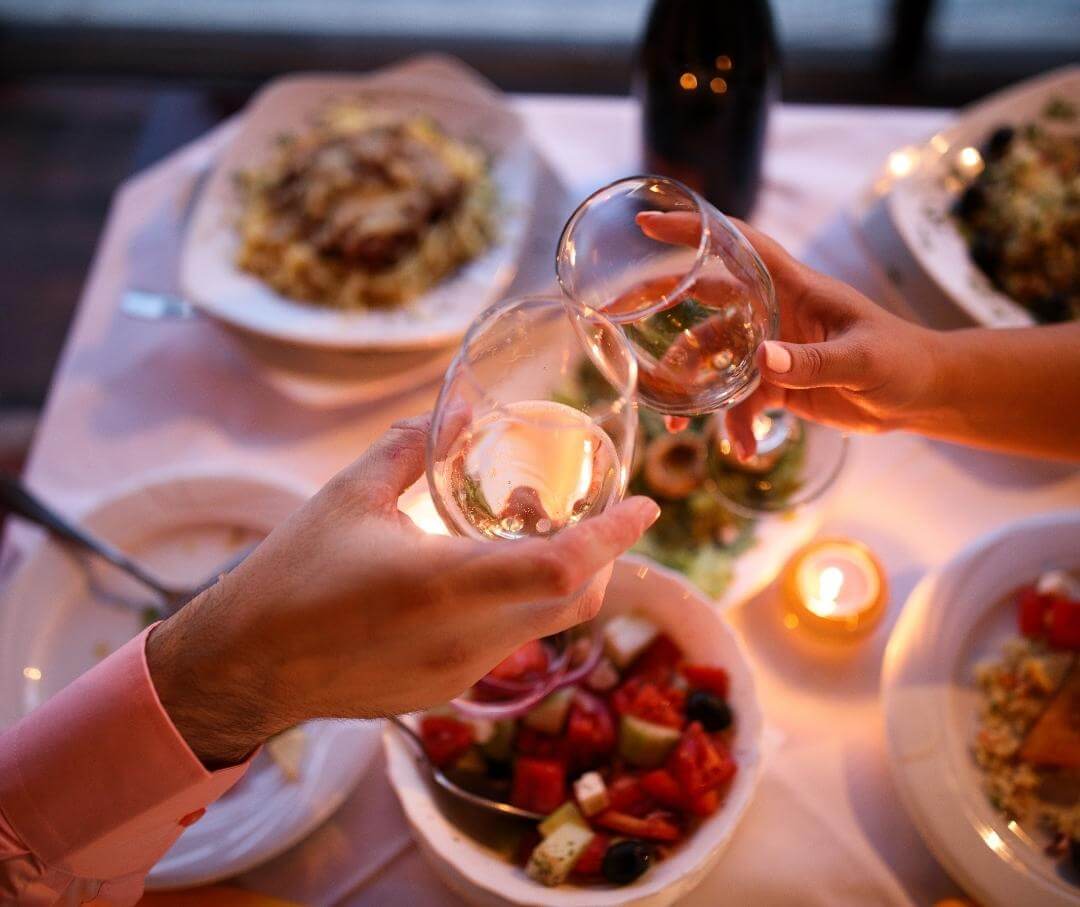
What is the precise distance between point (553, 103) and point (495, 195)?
42 cm

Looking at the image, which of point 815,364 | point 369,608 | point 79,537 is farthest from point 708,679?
point 79,537

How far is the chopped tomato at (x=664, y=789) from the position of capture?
1336 millimetres

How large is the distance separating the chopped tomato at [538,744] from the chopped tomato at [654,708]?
115mm

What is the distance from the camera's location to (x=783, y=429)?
5.54 feet

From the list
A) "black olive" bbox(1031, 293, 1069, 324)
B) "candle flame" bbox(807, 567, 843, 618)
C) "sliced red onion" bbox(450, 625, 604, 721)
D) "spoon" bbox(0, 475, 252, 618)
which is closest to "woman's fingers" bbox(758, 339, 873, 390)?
"candle flame" bbox(807, 567, 843, 618)

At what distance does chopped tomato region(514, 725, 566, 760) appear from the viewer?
141 cm

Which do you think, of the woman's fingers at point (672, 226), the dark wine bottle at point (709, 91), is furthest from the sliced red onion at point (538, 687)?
the dark wine bottle at point (709, 91)

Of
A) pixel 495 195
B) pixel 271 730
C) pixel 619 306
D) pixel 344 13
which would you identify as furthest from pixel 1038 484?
pixel 344 13

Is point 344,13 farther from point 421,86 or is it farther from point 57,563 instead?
point 57,563

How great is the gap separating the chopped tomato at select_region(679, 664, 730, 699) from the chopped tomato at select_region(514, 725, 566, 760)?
0.71 feet

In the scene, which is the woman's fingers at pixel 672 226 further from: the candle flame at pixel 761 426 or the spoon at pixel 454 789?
the spoon at pixel 454 789

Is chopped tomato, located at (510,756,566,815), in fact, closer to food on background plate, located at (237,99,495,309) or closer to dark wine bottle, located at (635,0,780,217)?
food on background plate, located at (237,99,495,309)

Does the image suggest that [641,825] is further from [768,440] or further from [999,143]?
[999,143]

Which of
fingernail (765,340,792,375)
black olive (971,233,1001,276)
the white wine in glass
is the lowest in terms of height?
black olive (971,233,1001,276)
